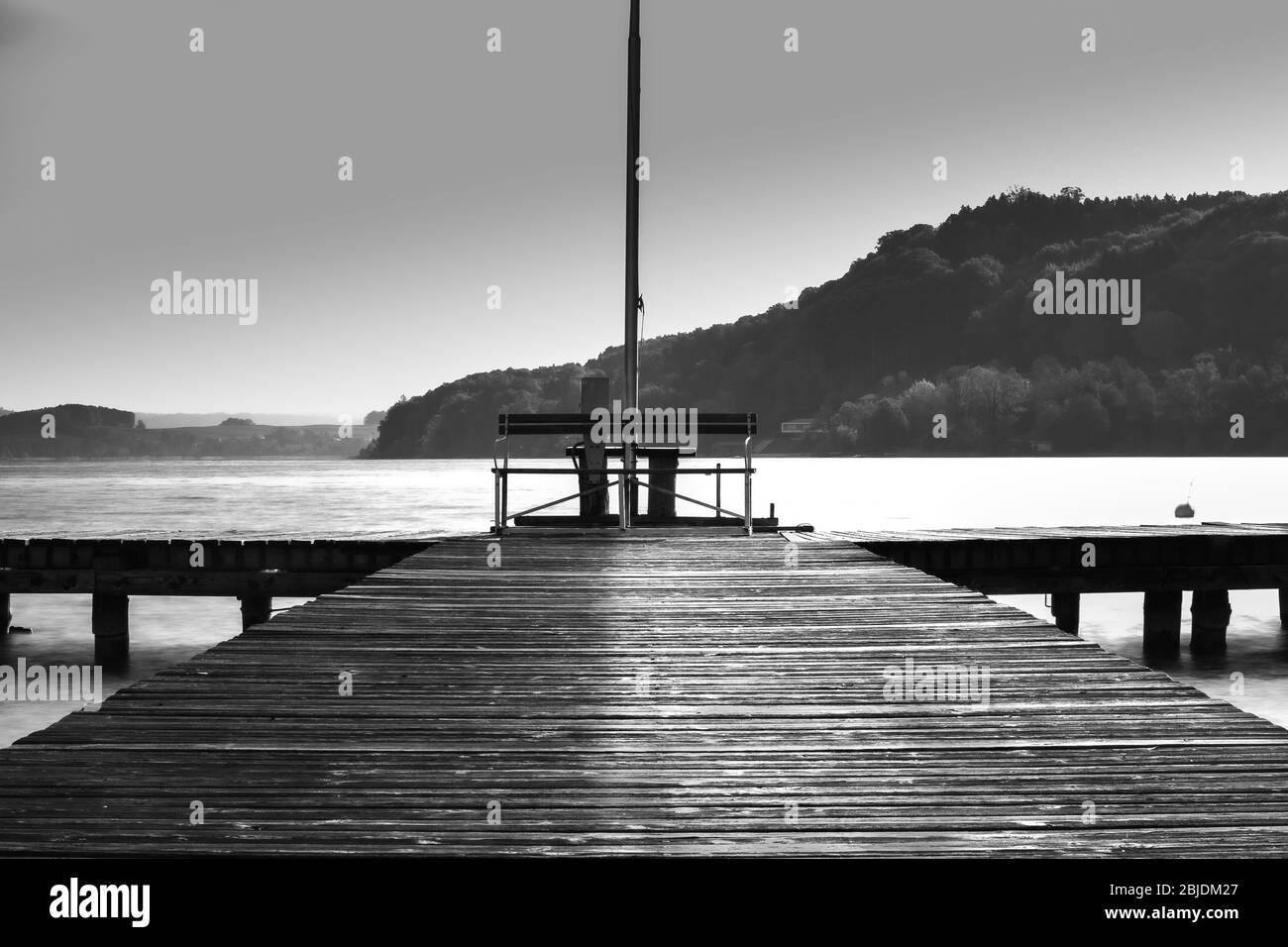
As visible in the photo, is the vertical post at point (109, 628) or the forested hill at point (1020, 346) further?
the forested hill at point (1020, 346)

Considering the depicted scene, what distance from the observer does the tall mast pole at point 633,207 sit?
12.8 m

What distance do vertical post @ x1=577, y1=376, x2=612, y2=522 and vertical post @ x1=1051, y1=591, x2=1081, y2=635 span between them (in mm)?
6145

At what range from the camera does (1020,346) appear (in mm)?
134000

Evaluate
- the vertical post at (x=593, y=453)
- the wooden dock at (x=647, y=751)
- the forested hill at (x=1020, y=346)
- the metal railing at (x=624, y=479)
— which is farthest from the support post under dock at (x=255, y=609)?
the forested hill at (x=1020, y=346)

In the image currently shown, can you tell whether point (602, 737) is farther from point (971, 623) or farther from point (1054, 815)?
point (971, 623)

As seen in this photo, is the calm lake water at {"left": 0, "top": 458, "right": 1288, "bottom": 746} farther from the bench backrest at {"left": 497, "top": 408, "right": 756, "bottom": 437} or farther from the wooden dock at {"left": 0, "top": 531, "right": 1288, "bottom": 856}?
the wooden dock at {"left": 0, "top": 531, "right": 1288, "bottom": 856}

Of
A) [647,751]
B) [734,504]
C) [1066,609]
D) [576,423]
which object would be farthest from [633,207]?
[734,504]

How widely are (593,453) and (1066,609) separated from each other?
674 centimetres

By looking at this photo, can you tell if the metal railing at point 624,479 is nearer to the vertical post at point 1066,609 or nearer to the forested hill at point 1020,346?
the vertical post at point 1066,609

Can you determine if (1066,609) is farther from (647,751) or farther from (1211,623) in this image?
(647,751)

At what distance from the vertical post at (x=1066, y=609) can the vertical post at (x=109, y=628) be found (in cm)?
1153

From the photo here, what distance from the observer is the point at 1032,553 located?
43.8ft

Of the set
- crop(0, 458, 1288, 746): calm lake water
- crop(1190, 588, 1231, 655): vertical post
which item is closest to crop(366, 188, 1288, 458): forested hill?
crop(0, 458, 1288, 746): calm lake water
